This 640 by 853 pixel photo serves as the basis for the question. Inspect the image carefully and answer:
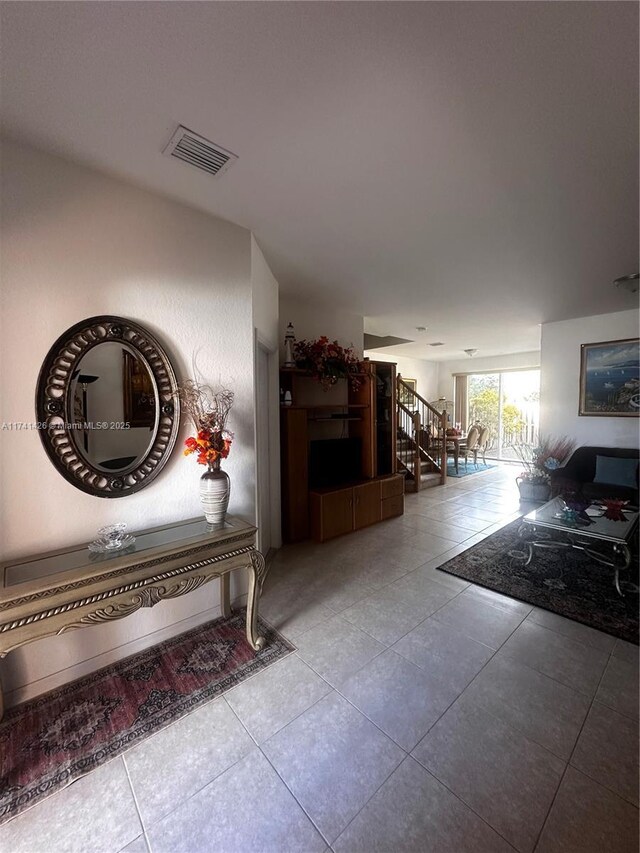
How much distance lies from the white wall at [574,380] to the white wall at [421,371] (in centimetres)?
376

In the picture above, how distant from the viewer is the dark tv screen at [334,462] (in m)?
3.96

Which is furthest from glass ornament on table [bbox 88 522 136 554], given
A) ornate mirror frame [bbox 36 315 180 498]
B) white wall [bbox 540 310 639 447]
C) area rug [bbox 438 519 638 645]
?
white wall [bbox 540 310 639 447]

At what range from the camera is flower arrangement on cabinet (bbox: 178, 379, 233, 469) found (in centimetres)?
198

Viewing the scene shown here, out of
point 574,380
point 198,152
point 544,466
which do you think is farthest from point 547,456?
point 198,152

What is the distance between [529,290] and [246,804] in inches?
180

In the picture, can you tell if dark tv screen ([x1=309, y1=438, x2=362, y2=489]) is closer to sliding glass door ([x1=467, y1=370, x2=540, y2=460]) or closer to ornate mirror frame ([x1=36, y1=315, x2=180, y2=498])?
ornate mirror frame ([x1=36, y1=315, x2=180, y2=498])

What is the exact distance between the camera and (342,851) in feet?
3.67

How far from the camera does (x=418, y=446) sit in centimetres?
604

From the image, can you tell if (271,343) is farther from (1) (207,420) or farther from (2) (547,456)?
(2) (547,456)

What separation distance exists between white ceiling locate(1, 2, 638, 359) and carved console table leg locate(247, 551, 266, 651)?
215cm

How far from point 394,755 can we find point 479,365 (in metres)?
9.02

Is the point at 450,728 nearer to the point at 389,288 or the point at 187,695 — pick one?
the point at 187,695

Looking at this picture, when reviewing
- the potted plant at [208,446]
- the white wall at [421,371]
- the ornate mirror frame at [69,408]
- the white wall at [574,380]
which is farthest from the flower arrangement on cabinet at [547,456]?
the ornate mirror frame at [69,408]

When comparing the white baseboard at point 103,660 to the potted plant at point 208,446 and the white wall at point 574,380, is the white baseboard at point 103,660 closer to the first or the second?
the potted plant at point 208,446
